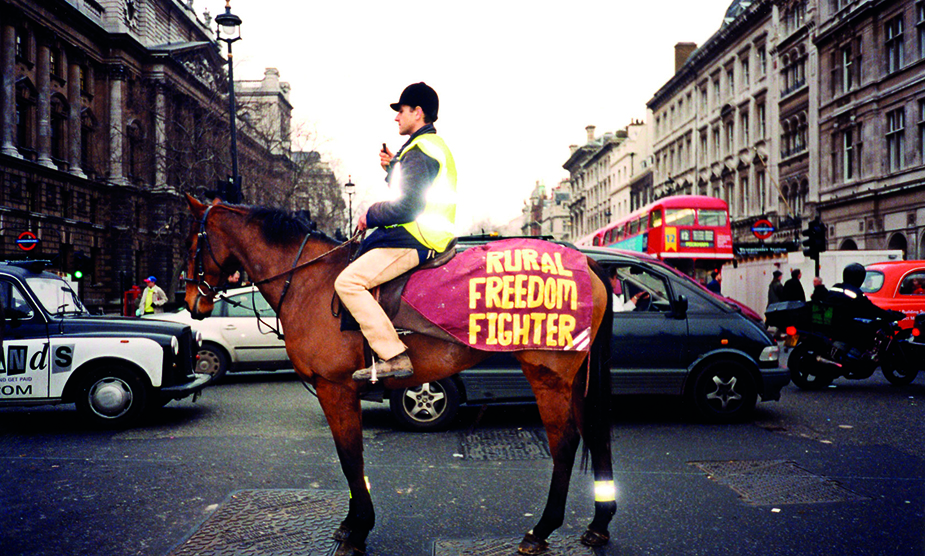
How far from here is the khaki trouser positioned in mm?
4285

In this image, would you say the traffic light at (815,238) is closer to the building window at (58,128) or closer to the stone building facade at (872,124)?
the stone building facade at (872,124)

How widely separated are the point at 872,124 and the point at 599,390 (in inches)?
1292

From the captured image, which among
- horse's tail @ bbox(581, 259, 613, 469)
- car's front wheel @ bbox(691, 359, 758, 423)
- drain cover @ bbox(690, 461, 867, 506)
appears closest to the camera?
horse's tail @ bbox(581, 259, 613, 469)

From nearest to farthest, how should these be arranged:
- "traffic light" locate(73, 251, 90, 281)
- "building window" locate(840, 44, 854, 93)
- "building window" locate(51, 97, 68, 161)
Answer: "traffic light" locate(73, 251, 90, 281), "building window" locate(840, 44, 854, 93), "building window" locate(51, 97, 68, 161)

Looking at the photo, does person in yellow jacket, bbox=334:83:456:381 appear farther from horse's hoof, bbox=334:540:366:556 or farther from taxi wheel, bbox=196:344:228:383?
taxi wheel, bbox=196:344:228:383

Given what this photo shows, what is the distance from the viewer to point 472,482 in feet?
19.5

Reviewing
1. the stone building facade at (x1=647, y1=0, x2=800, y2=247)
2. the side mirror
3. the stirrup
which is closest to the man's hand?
the stirrup

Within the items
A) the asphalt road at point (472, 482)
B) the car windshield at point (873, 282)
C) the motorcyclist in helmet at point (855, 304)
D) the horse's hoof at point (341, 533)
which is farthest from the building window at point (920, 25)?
the horse's hoof at point (341, 533)

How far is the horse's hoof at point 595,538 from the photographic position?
14.5 feet

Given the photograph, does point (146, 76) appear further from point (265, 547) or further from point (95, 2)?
point (265, 547)

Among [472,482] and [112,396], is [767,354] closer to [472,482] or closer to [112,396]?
[472,482]

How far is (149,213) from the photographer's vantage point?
166ft

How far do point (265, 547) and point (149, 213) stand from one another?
167ft

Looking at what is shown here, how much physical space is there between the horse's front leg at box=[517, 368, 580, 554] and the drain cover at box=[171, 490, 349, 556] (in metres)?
1.27
